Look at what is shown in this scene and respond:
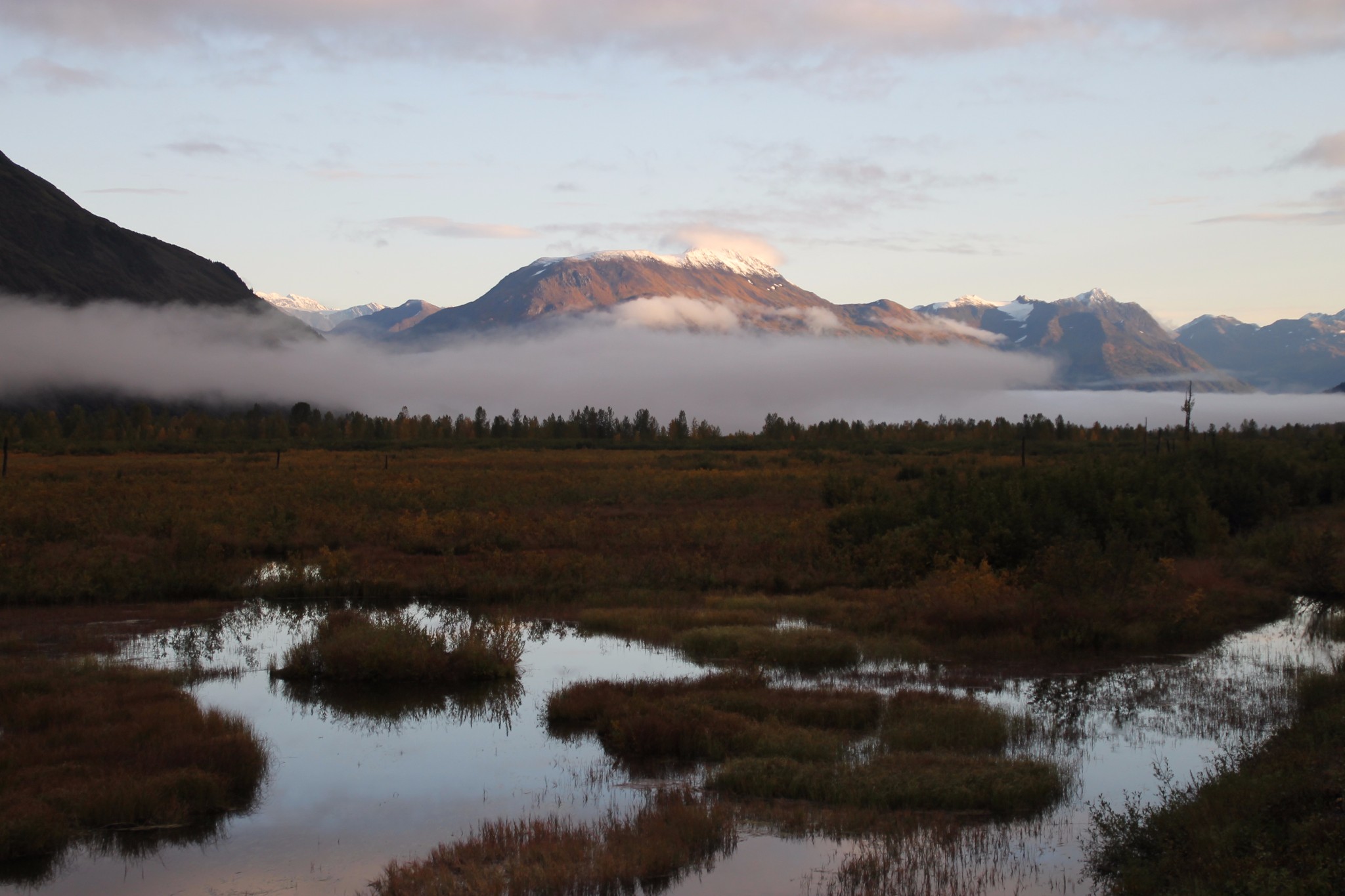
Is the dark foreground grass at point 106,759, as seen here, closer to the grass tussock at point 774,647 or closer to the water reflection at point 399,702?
the water reflection at point 399,702

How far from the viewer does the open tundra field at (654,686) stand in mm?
11180

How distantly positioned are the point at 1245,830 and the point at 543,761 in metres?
8.46

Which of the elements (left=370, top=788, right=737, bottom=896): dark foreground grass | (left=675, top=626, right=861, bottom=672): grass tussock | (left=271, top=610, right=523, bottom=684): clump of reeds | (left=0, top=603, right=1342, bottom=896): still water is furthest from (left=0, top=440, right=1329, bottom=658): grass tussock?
(left=370, top=788, right=737, bottom=896): dark foreground grass

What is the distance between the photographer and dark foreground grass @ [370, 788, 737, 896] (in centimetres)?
1016

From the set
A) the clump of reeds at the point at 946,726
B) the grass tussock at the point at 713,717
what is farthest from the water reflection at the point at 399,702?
the clump of reeds at the point at 946,726

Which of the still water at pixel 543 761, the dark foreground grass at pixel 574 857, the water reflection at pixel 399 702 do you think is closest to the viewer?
the dark foreground grass at pixel 574 857

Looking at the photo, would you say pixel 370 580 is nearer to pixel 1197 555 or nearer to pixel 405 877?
pixel 405 877

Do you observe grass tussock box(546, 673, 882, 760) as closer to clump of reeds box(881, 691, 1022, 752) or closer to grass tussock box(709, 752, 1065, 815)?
clump of reeds box(881, 691, 1022, 752)

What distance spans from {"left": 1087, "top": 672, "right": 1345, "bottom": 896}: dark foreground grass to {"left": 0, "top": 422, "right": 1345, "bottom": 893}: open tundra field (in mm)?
92

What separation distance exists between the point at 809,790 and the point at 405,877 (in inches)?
187

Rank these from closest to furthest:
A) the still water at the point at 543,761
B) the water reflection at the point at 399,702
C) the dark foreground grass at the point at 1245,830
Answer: the dark foreground grass at the point at 1245,830
the still water at the point at 543,761
the water reflection at the point at 399,702

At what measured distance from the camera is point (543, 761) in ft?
48.1

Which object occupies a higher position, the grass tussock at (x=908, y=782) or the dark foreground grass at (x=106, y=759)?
the grass tussock at (x=908, y=782)

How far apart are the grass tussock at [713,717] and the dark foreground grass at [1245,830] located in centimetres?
393
